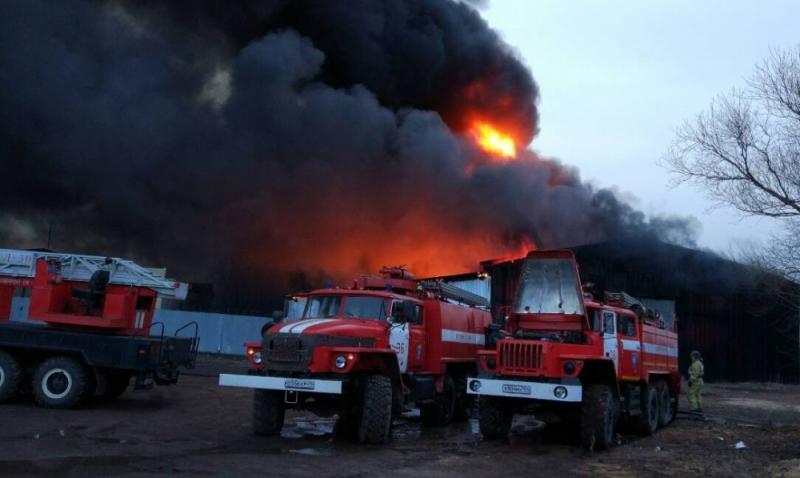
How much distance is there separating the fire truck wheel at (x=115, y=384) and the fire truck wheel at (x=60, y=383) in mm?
583

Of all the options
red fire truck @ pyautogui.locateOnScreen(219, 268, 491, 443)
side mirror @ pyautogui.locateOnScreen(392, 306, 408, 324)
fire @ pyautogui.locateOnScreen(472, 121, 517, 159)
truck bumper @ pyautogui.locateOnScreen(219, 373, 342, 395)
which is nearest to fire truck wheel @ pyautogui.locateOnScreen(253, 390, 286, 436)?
red fire truck @ pyautogui.locateOnScreen(219, 268, 491, 443)

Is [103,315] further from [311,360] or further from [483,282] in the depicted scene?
[483,282]

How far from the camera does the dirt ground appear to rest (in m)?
8.41

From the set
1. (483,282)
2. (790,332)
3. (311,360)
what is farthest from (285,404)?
(790,332)

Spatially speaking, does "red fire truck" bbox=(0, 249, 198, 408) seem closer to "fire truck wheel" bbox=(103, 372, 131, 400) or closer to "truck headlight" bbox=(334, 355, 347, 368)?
"fire truck wheel" bbox=(103, 372, 131, 400)

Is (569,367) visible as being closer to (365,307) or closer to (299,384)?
(365,307)

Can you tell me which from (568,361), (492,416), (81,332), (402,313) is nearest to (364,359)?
(402,313)

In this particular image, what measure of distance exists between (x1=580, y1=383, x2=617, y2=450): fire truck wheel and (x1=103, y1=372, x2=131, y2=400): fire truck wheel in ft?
28.3

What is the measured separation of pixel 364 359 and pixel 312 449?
1505 millimetres

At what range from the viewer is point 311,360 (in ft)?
34.0

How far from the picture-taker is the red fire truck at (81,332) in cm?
1285

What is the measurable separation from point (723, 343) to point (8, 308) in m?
27.1

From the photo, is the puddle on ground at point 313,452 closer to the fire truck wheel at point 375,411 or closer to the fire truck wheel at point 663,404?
the fire truck wheel at point 375,411

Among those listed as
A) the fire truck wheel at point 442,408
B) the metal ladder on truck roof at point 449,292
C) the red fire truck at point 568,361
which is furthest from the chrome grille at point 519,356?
the metal ladder on truck roof at point 449,292
